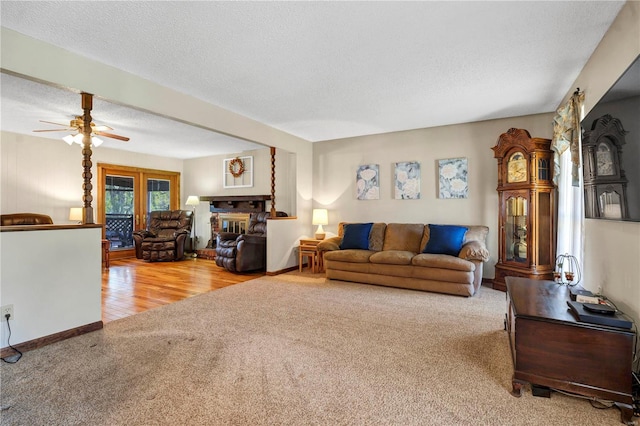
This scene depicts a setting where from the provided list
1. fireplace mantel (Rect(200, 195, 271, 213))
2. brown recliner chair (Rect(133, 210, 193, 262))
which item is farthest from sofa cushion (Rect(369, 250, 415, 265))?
brown recliner chair (Rect(133, 210, 193, 262))

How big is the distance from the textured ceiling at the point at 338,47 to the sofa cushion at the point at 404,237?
1872 millimetres

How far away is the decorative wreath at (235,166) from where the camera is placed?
6980 mm

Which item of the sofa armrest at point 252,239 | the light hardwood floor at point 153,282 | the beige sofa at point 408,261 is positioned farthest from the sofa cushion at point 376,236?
the light hardwood floor at point 153,282

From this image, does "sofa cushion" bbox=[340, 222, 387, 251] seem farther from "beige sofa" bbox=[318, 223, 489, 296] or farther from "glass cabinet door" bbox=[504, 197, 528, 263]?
"glass cabinet door" bbox=[504, 197, 528, 263]

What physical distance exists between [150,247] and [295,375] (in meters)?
5.56

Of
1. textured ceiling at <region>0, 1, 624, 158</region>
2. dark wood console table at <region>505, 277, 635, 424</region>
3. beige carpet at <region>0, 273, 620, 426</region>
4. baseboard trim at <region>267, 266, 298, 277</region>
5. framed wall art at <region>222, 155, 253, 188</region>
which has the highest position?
textured ceiling at <region>0, 1, 624, 158</region>

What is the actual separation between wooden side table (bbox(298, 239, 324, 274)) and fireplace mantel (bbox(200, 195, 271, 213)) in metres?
1.51

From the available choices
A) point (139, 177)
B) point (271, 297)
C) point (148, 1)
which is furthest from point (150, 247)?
point (148, 1)

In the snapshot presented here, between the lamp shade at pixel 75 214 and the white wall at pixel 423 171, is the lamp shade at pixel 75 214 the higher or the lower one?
the lower one

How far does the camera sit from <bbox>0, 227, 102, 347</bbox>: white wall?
7.65ft

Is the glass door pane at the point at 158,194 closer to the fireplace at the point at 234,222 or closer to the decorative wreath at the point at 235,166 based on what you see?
the fireplace at the point at 234,222

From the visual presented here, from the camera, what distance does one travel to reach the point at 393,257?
4238 mm

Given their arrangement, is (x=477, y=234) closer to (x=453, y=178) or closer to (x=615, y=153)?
(x=453, y=178)

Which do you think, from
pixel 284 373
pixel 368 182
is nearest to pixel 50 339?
pixel 284 373
